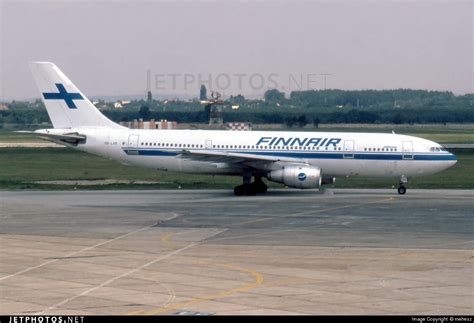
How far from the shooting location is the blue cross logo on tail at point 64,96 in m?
48.6

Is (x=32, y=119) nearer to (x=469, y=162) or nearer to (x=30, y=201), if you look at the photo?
(x=469, y=162)

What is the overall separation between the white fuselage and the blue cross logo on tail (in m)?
1.59

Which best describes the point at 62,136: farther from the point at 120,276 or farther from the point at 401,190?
the point at 120,276

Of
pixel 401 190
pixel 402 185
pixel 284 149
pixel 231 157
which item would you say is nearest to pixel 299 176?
pixel 284 149

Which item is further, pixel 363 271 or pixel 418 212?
pixel 418 212

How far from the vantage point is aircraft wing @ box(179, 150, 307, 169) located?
4516 centimetres

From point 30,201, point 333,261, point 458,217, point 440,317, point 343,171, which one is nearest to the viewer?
point 440,317

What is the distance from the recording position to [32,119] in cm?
13775

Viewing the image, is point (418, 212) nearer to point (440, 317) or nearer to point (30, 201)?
point (30, 201)

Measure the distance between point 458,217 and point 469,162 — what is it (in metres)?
A: 34.1

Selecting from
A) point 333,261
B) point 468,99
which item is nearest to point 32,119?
point 468,99

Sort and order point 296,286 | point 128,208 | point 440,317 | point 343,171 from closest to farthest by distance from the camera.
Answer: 1. point 440,317
2. point 296,286
3. point 128,208
4. point 343,171

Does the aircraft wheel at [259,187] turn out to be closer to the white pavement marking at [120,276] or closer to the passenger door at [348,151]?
the passenger door at [348,151]

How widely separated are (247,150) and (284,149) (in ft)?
6.39
